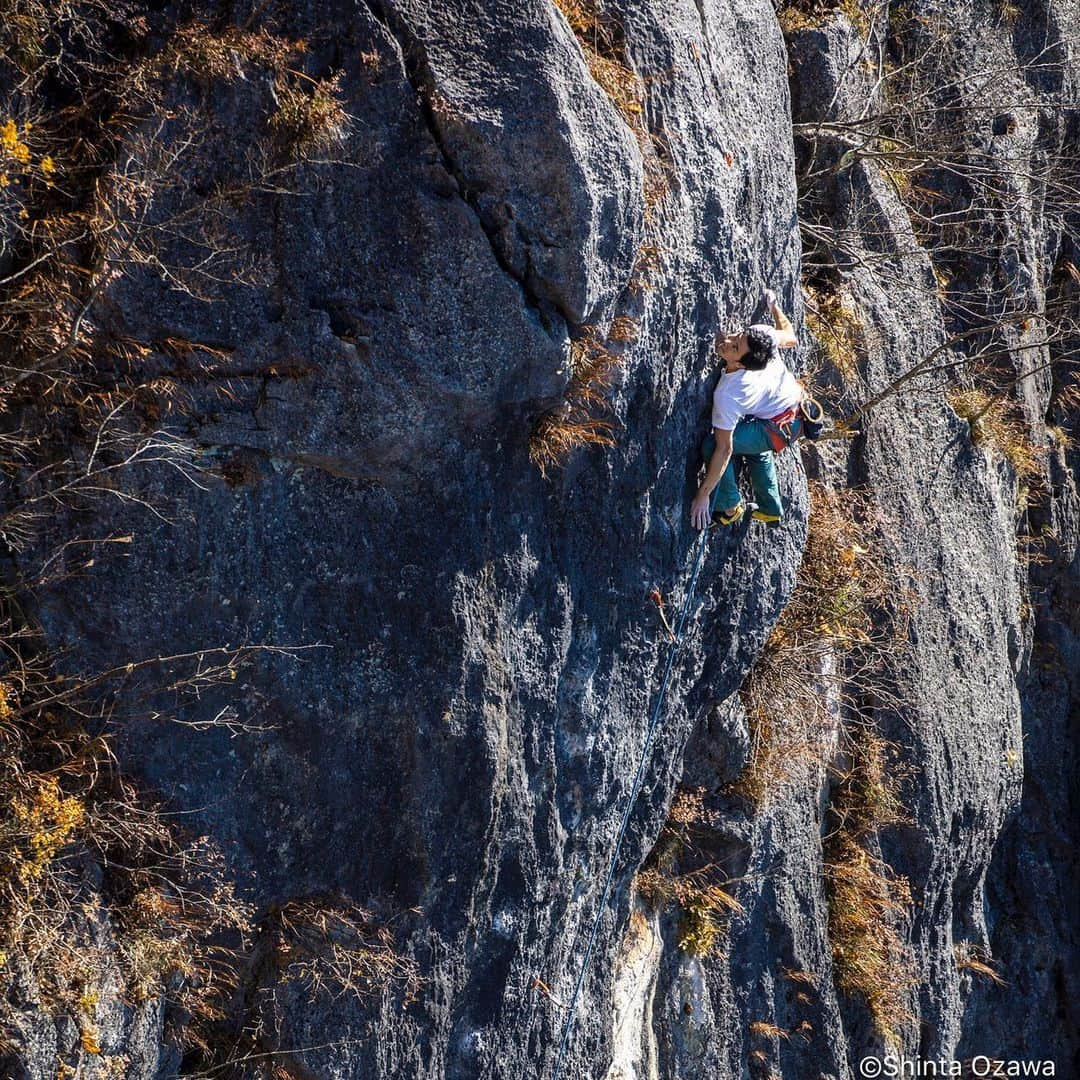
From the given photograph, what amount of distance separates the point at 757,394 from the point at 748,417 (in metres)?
0.16

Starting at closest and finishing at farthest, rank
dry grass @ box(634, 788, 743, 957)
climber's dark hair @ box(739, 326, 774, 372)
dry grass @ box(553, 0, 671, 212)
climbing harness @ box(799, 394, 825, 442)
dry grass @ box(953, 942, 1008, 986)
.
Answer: dry grass @ box(553, 0, 671, 212)
climber's dark hair @ box(739, 326, 774, 372)
climbing harness @ box(799, 394, 825, 442)
dry grass @ box(634, 788, 743, 957)
dry grass @ box(953, 942, 1008, 986)

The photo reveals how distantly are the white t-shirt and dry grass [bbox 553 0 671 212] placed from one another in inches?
41.2

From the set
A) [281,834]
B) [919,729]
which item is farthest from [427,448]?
[919,729]

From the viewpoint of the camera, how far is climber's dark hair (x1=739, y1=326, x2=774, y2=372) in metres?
5.65

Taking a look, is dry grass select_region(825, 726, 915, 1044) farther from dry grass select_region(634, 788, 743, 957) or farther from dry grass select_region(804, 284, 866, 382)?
dry grass select_region(804, 284, 866, 382)

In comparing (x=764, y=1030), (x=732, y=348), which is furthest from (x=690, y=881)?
(x=732, y=348)

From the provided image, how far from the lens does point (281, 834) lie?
4.82m

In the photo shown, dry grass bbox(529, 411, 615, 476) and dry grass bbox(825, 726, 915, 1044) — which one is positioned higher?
dry grass bbox(529, 411, 615, 476)

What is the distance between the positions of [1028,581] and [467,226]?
8971mm

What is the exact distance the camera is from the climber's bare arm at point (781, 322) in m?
5.99

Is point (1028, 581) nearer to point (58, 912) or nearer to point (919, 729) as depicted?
point (919, 729)

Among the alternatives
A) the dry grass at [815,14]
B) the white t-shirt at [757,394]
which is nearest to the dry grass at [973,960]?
the white t-shirt at [757,394]

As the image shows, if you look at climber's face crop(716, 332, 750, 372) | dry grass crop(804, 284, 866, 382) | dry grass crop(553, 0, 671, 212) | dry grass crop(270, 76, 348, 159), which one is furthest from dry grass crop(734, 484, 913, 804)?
dry grass crop(270, 76, 348, 159)

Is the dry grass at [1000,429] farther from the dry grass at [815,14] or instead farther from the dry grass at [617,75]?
the dry grass at [617,75]
